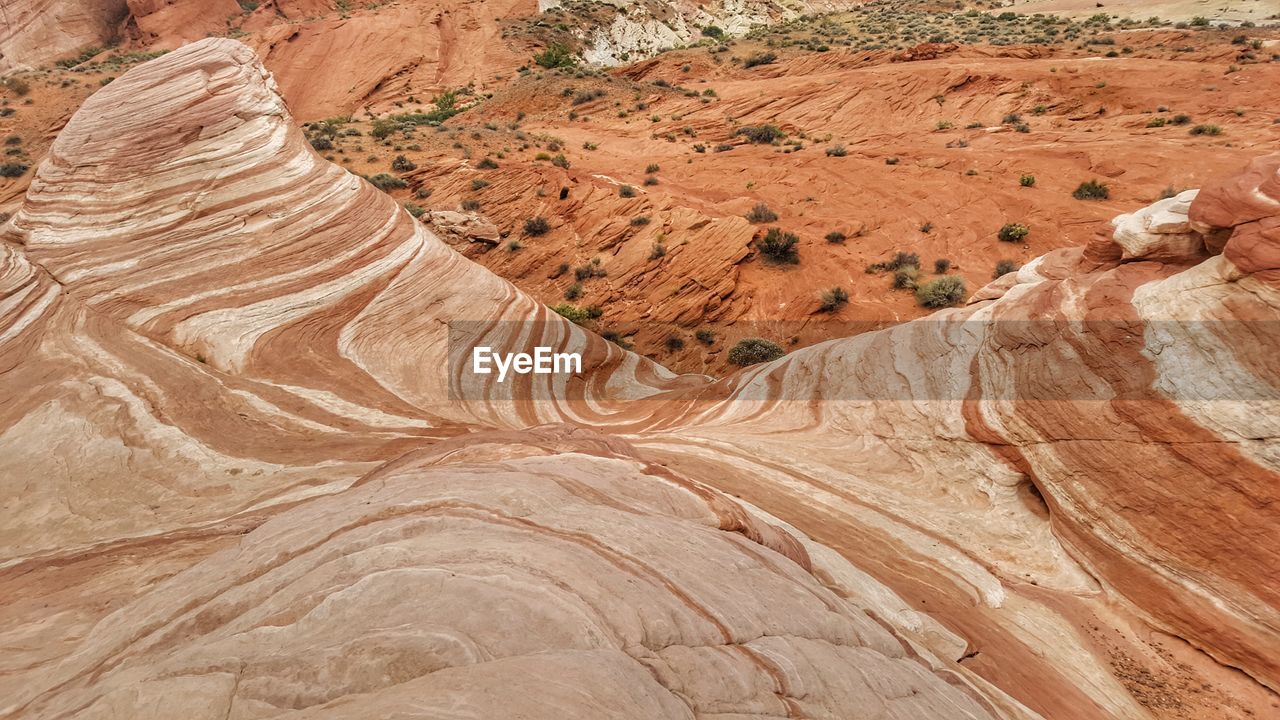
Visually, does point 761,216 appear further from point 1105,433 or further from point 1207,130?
point 1207,130

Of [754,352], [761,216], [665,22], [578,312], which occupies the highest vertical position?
[665,22]

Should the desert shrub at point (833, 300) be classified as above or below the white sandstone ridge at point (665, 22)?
below

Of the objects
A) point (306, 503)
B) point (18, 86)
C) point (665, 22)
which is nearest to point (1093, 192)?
point (306, 503)

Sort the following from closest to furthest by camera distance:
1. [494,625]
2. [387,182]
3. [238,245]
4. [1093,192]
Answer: [494,625], [238,245], [1093,192], [387,182]

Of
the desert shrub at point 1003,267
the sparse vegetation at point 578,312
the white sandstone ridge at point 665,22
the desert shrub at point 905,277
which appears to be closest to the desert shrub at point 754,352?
the sparse vegetation at point 578,312

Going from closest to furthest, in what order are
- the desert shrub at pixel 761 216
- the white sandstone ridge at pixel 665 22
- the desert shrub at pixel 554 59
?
the desert shrub at pixel 761 216, the desert shrub at pixel 554 59, the white sandstone ridge at pixel 665 22

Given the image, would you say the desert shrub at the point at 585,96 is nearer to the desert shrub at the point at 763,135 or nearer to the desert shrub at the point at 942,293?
the desert shrub at the point at 763,135

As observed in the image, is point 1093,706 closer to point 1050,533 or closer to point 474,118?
point 1050,533
